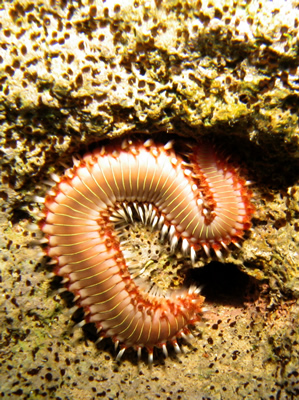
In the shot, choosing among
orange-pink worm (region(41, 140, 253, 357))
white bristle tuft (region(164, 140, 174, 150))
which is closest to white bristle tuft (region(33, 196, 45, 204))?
orange-pink worm (region(41, 140, 253, 357))

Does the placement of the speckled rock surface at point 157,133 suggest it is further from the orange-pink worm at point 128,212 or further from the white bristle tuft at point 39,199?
the orange-pink worm at point 128,212

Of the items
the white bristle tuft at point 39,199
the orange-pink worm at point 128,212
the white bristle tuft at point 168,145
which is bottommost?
the orange-pink worm at point 128,212

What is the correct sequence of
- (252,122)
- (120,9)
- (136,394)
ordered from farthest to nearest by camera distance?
(136,394)
(252,122)
(120,9)

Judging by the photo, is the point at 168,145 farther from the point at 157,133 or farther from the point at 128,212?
the point at 128,212

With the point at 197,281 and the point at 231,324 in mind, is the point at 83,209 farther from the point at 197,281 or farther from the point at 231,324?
the point at 231,324

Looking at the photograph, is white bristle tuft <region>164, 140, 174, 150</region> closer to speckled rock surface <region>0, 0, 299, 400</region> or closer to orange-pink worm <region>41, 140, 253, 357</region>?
orange-pink worm <region>41, 140, 253, 357</region>

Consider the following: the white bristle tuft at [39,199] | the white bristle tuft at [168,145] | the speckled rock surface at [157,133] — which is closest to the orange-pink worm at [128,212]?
the white bristle tuft at [168,145]

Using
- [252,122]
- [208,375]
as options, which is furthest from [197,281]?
[252,122]

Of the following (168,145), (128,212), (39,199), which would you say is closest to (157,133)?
(168,145)
